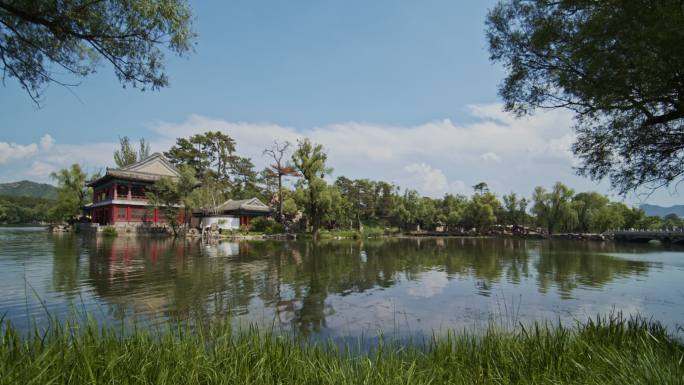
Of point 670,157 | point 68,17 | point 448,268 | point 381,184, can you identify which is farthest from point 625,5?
point 381,184

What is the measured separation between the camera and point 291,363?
3941 millimetres

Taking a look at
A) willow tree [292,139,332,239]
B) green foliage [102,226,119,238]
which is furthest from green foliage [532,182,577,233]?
green foliage [102,226,119,238]

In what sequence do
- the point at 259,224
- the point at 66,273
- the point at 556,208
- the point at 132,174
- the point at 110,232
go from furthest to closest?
the point at 556,208, the point at 132,174, the point at 259,224, the point at 110,232, the point at 66,273

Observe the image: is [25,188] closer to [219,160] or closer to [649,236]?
[219,160]

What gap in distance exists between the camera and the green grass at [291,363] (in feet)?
10.6

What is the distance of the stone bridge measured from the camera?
4319 cm

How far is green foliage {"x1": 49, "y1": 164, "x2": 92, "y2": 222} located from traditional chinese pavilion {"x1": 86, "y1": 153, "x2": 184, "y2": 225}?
5.23 meters

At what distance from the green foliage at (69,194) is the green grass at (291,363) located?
53.1 metres

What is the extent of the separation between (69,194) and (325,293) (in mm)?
49664

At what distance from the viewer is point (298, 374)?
12.0 ft

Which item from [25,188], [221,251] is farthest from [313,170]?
[25,188]

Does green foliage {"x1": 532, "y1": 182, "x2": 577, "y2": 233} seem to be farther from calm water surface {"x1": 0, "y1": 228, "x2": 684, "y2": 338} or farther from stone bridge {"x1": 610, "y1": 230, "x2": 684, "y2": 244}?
calm water surface {"x1": 0, "y1": 228, "x2": 684, "y2": 338}

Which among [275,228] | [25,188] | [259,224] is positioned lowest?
[275,228]

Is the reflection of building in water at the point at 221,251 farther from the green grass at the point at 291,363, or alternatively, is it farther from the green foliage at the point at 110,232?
the green foliage at the point at 110,232
